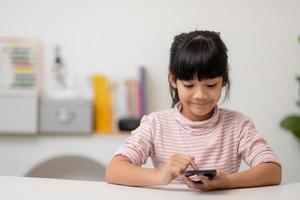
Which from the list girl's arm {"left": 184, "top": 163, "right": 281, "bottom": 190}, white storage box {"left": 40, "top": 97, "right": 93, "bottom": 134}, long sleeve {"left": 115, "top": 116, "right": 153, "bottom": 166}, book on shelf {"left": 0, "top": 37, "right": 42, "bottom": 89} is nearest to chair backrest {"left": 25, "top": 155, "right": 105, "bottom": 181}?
white storage box {"left": 40, "top": 97, "right": 93, "bottom": 134}

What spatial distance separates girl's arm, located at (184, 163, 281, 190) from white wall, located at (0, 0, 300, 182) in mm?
1373

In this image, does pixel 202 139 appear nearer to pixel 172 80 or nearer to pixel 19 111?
pixel 172 80

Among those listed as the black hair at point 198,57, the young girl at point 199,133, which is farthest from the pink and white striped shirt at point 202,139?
the black hair at point 198,57

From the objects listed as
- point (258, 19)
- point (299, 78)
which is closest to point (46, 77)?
point (258, 19)

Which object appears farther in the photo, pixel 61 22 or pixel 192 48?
pixel 61 22

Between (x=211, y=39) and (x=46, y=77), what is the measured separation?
1.50 metres

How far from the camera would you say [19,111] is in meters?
2.37

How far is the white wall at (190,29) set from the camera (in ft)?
7.98

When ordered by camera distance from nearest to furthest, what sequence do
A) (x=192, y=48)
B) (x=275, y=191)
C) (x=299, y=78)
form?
(x=275, y=191) → (x=192, y=48) → (x=299, y=78)

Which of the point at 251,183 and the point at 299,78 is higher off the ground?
the point at 299,78

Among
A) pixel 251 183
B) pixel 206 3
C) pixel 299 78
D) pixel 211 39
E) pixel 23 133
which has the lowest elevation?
pixel 23 133

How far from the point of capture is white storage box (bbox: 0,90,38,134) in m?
2.36

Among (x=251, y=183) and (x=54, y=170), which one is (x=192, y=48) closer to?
(x=251, y=183)

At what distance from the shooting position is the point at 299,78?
237 centimetres
